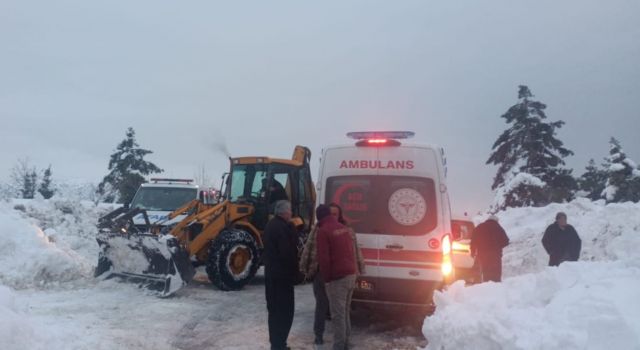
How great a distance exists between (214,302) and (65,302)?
2.59m

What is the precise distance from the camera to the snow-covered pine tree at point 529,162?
31730 mm

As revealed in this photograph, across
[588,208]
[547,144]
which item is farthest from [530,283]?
[547,144]

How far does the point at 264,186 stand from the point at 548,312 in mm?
7812

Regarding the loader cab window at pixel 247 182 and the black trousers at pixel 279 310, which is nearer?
the black trousers at pixel 279 310

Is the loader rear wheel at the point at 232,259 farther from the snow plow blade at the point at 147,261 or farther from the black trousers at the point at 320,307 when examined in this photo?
the black trousers at the point at 320,307

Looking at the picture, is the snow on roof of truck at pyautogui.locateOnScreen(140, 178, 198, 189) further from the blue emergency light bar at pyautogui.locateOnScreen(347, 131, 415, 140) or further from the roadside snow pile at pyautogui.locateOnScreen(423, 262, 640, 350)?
the roadside snow pile at pyautogui.locateOnScreen(423, 262, 640, 350)

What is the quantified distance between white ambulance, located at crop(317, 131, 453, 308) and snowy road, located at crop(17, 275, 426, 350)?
0.77 metres

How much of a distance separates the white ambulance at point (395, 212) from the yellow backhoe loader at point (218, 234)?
3.65 meters

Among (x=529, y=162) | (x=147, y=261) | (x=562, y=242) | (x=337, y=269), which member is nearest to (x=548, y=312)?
(x=337, y=269)

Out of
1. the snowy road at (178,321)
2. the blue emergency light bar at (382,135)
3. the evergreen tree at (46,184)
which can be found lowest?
the snowy road at (178,321)

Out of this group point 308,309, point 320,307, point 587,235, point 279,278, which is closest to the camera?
point 279,278

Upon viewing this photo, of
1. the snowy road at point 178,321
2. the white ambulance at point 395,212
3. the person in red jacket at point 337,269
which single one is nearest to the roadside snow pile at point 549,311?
the white ambulance at point 395,212

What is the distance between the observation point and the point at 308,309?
30.2ft

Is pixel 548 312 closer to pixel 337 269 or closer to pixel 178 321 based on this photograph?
pixel 337 269
